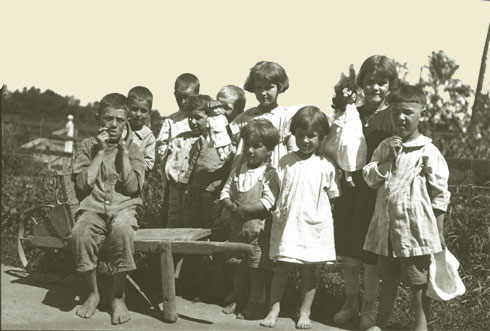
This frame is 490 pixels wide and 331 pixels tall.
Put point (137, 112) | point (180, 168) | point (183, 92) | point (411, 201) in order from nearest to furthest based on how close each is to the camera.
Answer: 1. point (411, 201)
2. point (180, 168)
3. point (137, 112)
4. point (183, 92)

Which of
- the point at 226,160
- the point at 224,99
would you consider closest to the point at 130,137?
the point at 226,160

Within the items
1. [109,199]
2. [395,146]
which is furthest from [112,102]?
[395,146]

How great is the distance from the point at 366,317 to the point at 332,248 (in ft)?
1.86

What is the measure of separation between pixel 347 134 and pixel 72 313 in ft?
7.72

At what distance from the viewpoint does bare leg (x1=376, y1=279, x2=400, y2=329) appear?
4.83m

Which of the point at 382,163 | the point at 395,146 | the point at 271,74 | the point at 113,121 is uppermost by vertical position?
the point at 271,74

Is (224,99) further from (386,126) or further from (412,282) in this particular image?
(412,282)

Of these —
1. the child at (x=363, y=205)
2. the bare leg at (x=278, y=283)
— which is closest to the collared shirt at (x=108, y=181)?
the bare leg at (x=278, y=283)

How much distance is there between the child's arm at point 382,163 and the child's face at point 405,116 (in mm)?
73

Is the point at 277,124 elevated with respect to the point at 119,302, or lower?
elevated

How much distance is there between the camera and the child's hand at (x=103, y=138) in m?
5.13

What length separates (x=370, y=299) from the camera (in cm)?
506

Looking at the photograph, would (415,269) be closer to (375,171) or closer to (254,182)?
(375,171)

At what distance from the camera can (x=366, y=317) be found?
5020mm
